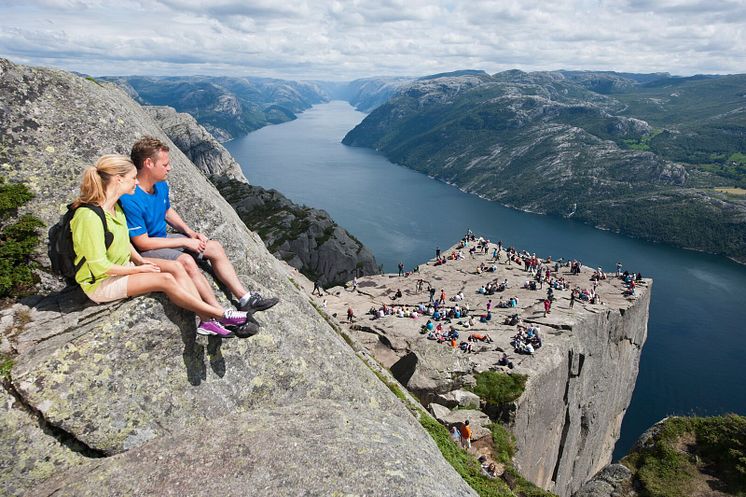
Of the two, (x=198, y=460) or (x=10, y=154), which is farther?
(x=10, y=154)

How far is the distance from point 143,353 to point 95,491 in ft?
7.95

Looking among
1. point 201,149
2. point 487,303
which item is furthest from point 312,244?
point 201,149

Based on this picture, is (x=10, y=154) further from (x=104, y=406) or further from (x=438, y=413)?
(x=438, y=413)

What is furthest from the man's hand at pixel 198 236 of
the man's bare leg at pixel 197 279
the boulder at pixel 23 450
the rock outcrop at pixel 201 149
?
the rock outcrop at pixel 201 149

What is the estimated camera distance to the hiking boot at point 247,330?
949cm

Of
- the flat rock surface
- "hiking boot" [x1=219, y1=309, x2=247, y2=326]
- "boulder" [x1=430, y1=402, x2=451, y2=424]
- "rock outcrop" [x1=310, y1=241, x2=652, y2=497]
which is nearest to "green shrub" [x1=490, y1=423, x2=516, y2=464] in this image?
"rock outcrop" [x1=310, y1=241, x2=652, y2=497]

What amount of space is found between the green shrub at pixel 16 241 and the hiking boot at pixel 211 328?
439 cm

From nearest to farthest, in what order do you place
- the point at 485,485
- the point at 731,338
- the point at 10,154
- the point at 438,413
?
the point at 10,154, the point at 485,485, the point at 438,413, the point at 731,338

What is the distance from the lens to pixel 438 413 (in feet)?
79.3

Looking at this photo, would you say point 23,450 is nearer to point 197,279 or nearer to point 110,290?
point 110,290

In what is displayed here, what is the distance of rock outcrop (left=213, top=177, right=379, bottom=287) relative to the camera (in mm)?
94812

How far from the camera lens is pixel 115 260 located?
8.98m

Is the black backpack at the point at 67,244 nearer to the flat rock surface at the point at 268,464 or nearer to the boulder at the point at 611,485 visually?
the flat rock surface at the point at 268,464

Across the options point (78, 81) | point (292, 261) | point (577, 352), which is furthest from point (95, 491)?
point (292, 261)
